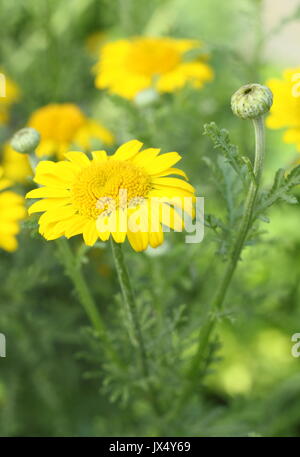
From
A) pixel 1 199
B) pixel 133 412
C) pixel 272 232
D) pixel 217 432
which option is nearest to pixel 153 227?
pixel 1 199

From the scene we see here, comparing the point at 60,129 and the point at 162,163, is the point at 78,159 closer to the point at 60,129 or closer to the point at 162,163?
the point at 162,163

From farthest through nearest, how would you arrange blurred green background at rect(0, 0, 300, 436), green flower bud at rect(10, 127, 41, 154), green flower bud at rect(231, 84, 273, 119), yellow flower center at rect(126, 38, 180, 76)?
yellow flower center at rect(126, 38, 180, 76) < blurred green background at rect(0, 0, 300, 436) < green flower bud at rect(10, 127, 41, 154) < green flower bud at rect(231, 84, 273, 119)

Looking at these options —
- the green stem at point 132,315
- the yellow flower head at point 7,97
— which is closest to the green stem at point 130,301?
the green stem at point 132,315

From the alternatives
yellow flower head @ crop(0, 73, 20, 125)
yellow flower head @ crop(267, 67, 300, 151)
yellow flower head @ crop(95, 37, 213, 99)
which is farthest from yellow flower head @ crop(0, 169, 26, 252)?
yellow flower head @ crop(0, 73, 20, 125)

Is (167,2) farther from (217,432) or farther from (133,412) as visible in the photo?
(217,432)

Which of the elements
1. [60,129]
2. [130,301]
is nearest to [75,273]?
[130,301]

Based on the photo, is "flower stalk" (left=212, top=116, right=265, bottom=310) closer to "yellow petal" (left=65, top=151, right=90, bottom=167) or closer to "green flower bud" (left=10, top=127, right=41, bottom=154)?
"yellow petal" (left=65, top=151, right=90, bottom=167)
